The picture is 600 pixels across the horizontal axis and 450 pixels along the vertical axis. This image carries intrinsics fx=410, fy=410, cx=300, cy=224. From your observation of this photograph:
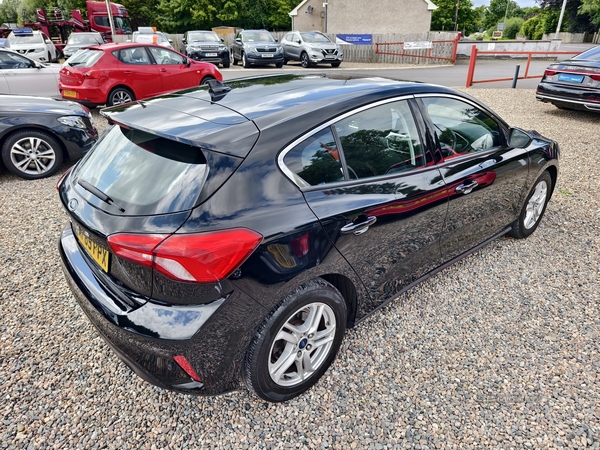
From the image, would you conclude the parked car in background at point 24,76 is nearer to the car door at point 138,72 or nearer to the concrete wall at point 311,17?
the car door at point 138,72

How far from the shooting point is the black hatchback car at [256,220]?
1.80 metres

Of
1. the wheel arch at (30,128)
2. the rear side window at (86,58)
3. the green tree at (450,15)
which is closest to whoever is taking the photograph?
the wheel arch at (30,128)

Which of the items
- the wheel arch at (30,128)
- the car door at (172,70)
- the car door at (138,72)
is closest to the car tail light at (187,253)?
the wheel arch at (30,128)

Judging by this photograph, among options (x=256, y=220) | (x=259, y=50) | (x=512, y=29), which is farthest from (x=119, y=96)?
(x=512, y=29)

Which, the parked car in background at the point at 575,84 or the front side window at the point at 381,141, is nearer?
the front side window at the point at 381,141

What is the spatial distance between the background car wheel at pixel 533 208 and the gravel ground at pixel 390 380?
408 millimetres

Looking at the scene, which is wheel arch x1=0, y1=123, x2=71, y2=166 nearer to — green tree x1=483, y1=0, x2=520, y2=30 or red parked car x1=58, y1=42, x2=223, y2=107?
red parked car x1=58, y1=42, x2=223, y2=107

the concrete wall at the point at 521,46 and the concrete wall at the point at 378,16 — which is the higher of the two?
the concrete wall at the point at 378,16

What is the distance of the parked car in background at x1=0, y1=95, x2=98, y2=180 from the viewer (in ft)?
17.2

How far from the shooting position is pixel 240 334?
1.91 meters

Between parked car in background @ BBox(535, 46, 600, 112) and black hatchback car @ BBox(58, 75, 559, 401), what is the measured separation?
741 cm

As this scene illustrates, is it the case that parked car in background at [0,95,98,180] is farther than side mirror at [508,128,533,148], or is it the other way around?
parked car in background at [0,95,98,180]

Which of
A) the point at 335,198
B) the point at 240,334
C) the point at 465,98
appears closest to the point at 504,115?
the point at 465,98

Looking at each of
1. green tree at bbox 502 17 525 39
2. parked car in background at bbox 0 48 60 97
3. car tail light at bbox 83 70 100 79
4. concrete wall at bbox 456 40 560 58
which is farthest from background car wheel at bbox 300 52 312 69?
green tree at bbox 502 17 525 39
